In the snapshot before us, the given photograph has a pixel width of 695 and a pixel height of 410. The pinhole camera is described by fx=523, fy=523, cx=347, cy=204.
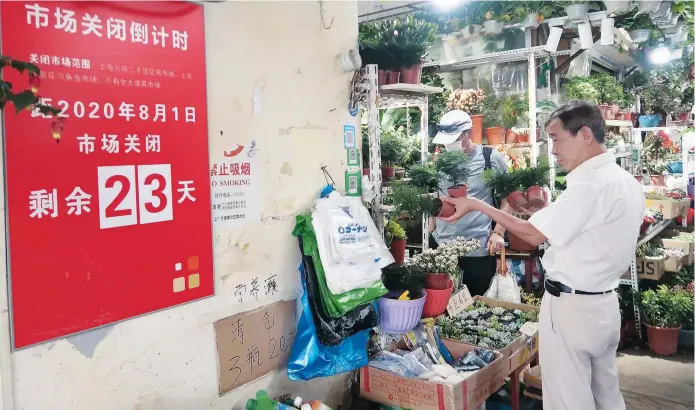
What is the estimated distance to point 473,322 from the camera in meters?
3.28

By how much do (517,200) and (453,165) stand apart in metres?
0.43

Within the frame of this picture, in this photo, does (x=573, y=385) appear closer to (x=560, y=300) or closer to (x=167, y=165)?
(x=560, y=300)

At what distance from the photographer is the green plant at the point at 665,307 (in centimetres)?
462

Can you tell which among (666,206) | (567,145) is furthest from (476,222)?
(666,206)

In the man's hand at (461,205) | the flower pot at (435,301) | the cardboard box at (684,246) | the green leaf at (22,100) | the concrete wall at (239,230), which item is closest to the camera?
the green leaf at (22,100)

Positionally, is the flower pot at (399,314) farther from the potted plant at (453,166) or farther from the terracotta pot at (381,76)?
the terracotta pot at (381,76)

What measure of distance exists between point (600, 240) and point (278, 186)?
1482 millimetres

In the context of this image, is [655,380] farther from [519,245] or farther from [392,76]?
[392,76]

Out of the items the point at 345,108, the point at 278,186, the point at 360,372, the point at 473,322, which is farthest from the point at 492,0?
the point at 360,372

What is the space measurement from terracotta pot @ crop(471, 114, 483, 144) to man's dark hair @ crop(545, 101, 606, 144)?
2456mm

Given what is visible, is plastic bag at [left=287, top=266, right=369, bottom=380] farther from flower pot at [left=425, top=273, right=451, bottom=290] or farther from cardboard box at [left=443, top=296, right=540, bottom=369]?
cardboard box at [left=443, top=296, right=540, bottom=369]

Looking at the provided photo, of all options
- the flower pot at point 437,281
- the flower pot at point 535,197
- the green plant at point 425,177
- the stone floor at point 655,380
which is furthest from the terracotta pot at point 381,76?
the stone floor at point 655,380

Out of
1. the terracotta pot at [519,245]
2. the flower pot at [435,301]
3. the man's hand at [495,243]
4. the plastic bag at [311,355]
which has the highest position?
the man's hand at [495,243]

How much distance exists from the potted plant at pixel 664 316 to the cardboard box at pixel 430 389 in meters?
2.61
